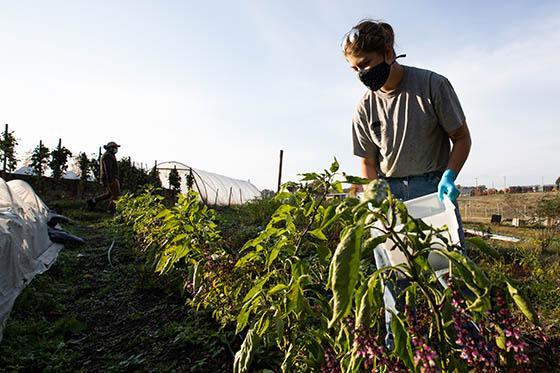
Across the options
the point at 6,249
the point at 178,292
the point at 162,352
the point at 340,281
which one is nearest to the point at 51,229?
the point at 6,249

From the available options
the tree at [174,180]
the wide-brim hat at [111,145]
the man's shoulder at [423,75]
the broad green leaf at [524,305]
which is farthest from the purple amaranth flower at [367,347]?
the tree at [174,180]

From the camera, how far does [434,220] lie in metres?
1.31

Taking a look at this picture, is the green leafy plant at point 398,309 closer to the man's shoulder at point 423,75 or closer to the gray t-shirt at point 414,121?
the gray t-shirt at point 414,121

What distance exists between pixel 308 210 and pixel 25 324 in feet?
8.92

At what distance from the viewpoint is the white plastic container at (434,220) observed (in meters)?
1.23

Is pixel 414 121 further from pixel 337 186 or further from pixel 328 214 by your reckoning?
pixel 328 214

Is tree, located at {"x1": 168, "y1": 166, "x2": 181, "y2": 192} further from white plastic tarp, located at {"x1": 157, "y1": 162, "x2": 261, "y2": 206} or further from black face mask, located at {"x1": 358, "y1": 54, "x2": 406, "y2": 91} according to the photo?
black face mask, located at {"x1": 358, "y1": 54, "x2": 406, "y2": 91}

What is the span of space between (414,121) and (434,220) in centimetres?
70

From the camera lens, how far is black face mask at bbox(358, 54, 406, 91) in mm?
1842

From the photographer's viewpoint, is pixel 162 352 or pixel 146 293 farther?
pixel 146 293

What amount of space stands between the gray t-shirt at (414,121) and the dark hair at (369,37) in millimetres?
187

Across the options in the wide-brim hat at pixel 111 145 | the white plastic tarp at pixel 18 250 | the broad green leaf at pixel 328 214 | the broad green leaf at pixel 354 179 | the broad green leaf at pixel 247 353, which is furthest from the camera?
the wide-brim hat at pixel 111 145

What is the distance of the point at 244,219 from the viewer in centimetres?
834

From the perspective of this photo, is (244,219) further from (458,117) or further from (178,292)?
(458,117)
